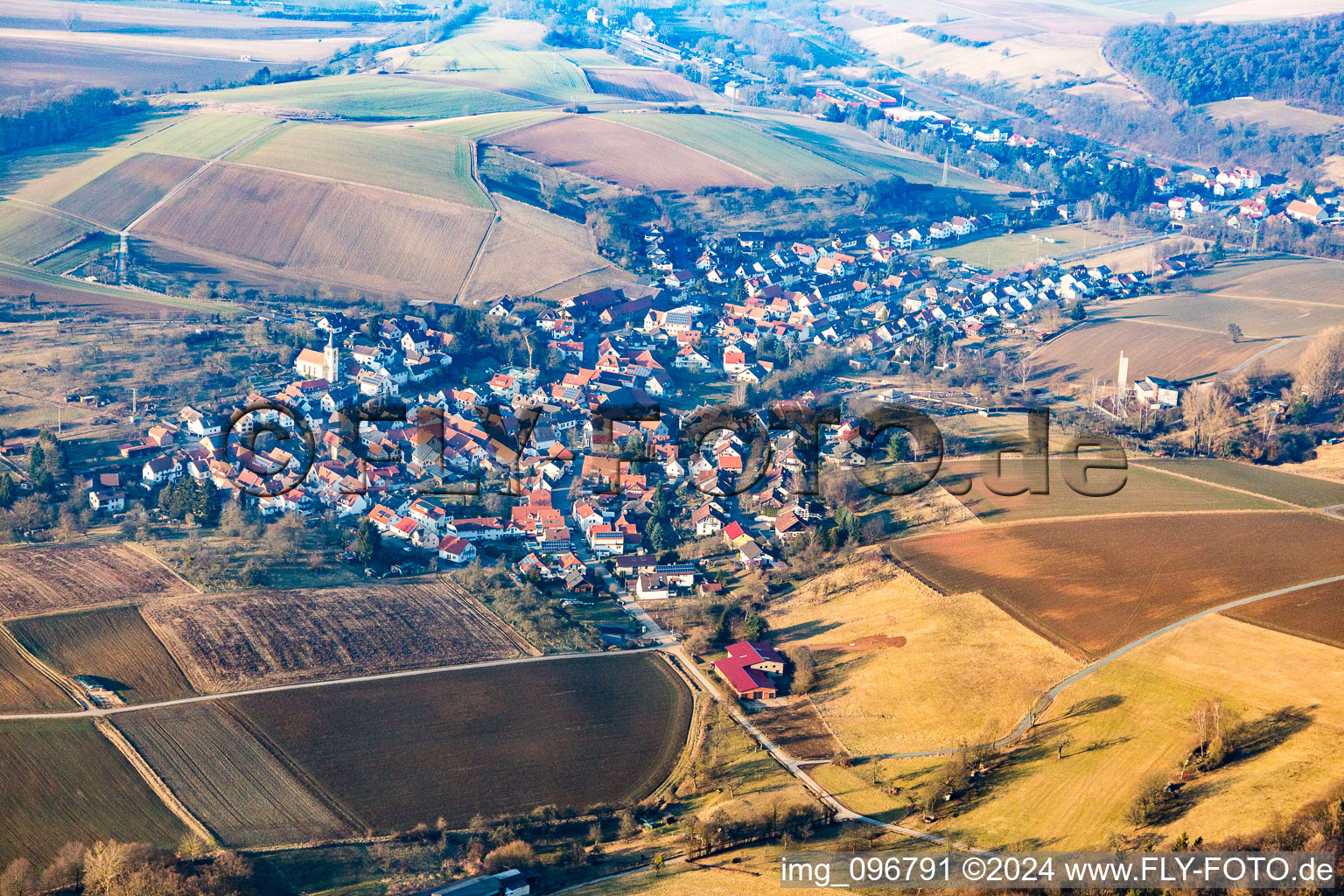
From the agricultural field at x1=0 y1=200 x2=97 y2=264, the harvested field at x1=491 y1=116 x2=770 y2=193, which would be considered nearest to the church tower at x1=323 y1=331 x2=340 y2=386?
the agricultural field at x1=0 y1=200 x2=97 y2=264

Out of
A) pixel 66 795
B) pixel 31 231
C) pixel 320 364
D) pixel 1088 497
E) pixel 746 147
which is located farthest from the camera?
pixel 746 147

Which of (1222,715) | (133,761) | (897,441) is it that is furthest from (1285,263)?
(133,761)

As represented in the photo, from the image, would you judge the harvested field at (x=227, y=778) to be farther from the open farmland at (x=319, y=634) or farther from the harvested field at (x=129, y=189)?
the harvested field at (x=129, y=189)

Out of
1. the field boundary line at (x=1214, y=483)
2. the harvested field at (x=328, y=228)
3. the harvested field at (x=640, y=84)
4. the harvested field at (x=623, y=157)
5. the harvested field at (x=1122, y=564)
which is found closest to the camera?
the harvested field at (x=1122, y=564)

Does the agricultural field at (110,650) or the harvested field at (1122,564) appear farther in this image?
the harvested field at (1122,564)

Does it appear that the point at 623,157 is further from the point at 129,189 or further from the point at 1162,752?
the point at 1162,752

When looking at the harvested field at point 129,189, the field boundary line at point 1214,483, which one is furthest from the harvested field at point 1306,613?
the harvested field at point 129,189

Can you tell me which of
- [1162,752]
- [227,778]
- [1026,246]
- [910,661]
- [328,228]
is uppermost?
[328,228]

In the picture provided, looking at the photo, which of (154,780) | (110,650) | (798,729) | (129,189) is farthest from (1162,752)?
(129,189)
